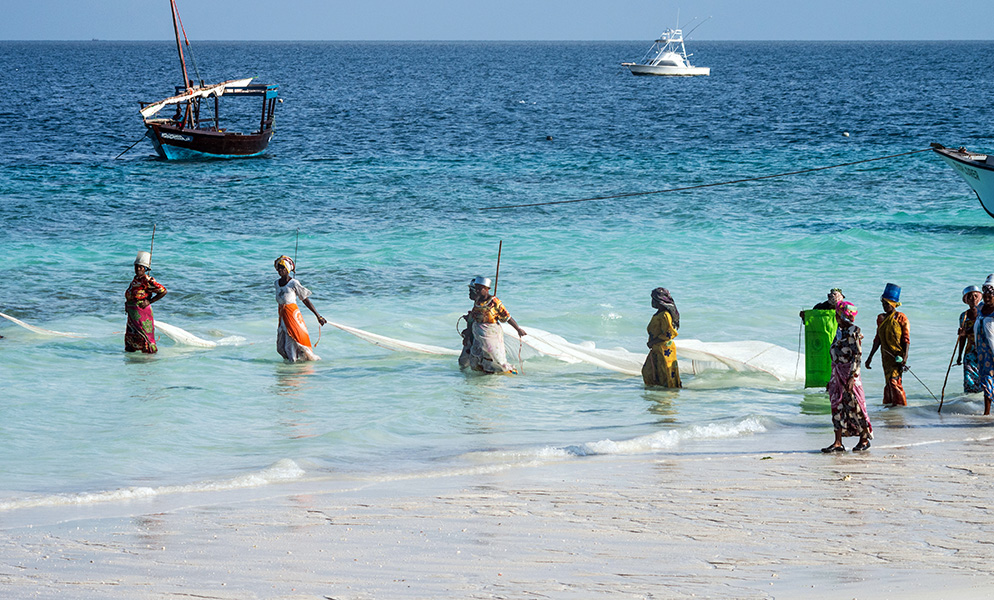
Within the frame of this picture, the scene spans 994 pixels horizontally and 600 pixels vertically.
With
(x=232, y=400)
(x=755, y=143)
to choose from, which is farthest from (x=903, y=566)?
(x=755, y=143)

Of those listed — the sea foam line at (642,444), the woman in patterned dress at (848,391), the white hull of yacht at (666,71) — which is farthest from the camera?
the white hull of yacht at (666,71)

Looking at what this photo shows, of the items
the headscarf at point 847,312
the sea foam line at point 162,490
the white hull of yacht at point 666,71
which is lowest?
the sea foam line at point 162,490

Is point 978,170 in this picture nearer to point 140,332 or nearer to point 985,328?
point 985,328

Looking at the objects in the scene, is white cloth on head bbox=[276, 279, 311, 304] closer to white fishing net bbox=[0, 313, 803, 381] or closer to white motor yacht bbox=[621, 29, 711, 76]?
white fishing net bbox=[0, 313, 803, 381]

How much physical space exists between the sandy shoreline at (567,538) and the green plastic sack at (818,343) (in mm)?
1575

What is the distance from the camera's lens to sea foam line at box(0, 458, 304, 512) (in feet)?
19.4

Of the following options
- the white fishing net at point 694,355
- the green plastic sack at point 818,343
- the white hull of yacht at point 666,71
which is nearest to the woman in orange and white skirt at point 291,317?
the white fishing net at point 694,355

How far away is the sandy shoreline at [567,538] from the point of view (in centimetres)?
436

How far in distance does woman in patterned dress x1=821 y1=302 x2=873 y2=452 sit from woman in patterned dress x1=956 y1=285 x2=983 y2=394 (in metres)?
1.48

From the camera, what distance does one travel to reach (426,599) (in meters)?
→ 4.24

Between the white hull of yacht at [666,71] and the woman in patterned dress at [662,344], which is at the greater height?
the white hull of yacht at [666,71]

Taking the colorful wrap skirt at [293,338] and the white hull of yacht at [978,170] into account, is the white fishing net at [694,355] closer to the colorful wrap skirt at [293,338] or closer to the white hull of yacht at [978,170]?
the colorful wrap skirt at [293,338]

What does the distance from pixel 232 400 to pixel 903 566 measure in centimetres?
567

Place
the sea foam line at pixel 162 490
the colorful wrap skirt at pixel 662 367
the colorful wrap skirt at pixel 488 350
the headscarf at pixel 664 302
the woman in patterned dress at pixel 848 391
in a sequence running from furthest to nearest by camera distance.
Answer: the colorful wrap skirt at pixel 488 350, the colorful wrap skirt at pixel 662 367, the headscarf at pixel 664 302, the woman in patterned dress at pixel 848 391, the sea foam line at pixel 162 490
